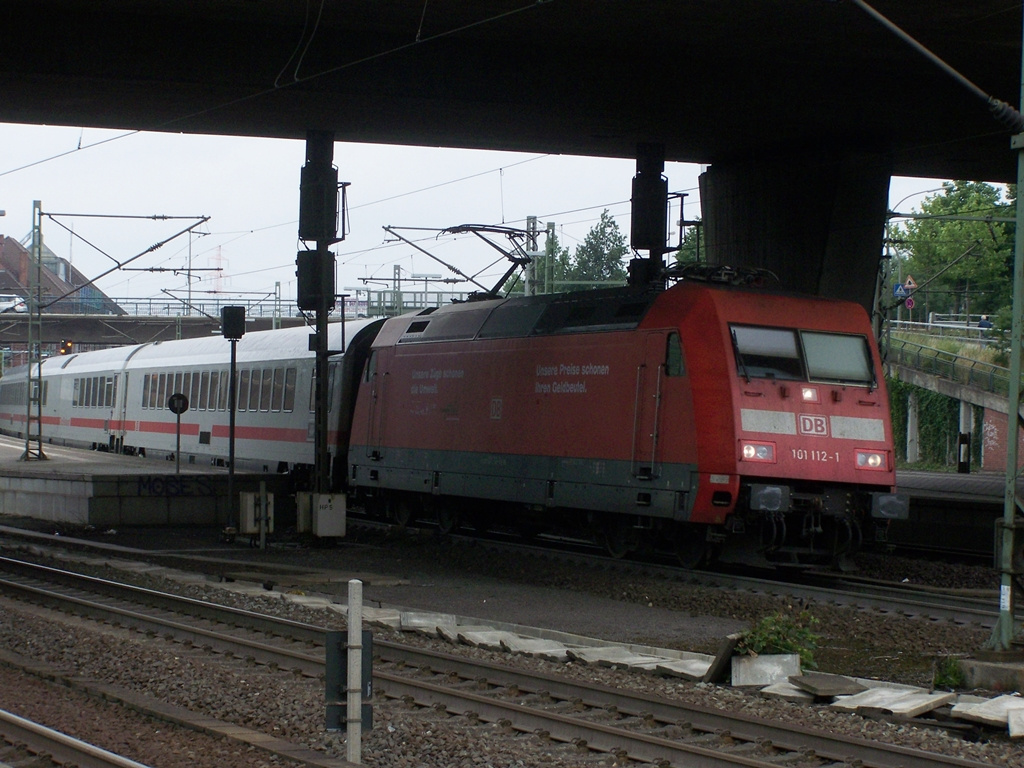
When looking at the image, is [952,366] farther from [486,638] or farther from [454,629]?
[486,638]

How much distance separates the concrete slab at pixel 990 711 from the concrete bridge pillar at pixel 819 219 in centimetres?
1547

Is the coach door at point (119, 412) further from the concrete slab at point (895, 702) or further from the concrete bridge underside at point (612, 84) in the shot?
the concrete slab at point (895, 702)

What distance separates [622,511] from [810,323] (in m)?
3.23

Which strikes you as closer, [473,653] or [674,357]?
[473,653]

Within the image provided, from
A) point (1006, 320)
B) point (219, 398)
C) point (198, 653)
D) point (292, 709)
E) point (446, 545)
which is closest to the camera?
point (292, 709)

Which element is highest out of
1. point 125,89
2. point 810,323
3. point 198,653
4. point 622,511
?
point 125,89

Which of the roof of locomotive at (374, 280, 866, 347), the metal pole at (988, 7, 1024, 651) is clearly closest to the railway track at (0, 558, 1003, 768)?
the metal pole at (988, 7, 1024, 651)

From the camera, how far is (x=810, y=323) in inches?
597

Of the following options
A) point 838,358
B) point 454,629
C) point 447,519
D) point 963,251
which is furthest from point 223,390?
point 963,251

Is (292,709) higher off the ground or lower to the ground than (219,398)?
lower

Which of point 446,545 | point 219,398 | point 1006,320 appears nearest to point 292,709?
point 446,545

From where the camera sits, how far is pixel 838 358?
49.9 ft

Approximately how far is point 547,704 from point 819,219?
16.6 metres

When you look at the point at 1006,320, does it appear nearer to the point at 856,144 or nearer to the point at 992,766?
the point at 856,144
